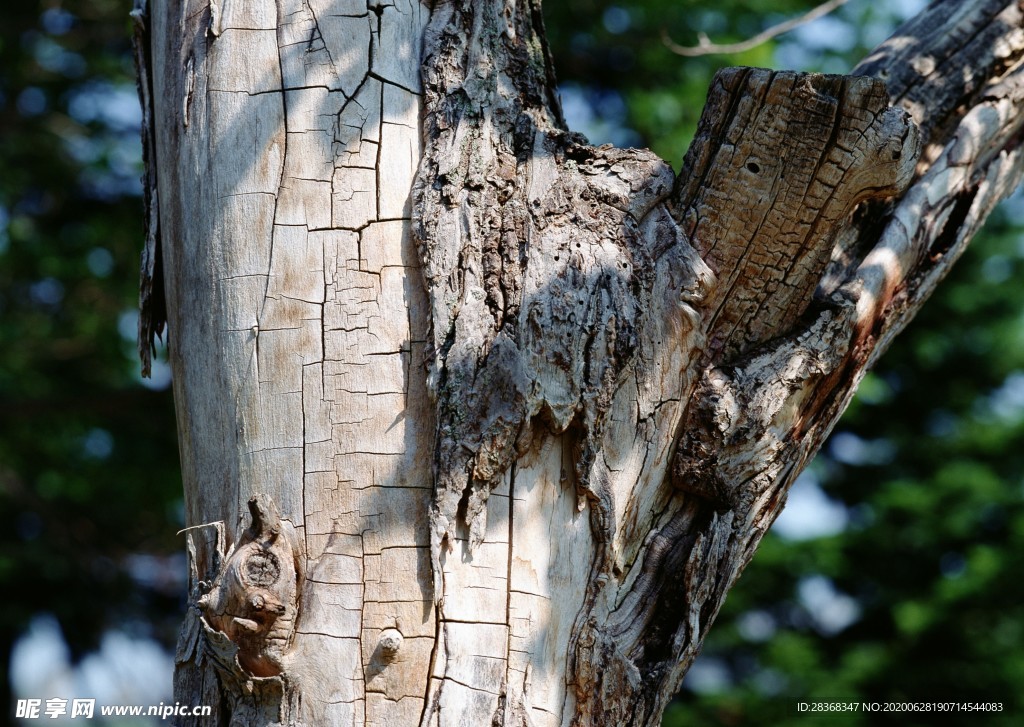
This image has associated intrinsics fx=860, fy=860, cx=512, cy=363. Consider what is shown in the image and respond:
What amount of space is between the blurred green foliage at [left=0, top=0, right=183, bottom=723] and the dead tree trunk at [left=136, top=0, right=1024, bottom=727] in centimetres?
477

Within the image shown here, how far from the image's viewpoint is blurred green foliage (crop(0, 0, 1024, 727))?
5996 mm

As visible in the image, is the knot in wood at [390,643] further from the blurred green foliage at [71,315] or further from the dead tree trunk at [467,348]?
the blurred green foliage at [71,315]

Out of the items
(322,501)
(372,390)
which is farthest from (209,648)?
(372,390)

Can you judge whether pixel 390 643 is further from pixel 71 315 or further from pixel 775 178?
pixel 71 315

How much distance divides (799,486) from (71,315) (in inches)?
239

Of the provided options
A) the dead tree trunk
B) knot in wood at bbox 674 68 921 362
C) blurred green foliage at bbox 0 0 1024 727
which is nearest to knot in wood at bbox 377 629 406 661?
the dead tree trunk

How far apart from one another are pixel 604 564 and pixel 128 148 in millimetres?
6344

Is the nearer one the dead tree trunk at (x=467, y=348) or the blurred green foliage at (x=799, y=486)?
the dead tree trunk at (x=467, y=348)

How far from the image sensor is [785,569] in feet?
21.9

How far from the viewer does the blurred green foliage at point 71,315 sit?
6.39 m

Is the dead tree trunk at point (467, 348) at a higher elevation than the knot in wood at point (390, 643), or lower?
higher

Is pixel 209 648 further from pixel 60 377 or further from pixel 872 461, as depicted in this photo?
pixel 872 461

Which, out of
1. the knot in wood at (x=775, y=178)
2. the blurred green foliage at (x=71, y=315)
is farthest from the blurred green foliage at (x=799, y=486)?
the knot in wood at (x=775, y=178)

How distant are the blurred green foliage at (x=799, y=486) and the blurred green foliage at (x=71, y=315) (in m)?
0.02
